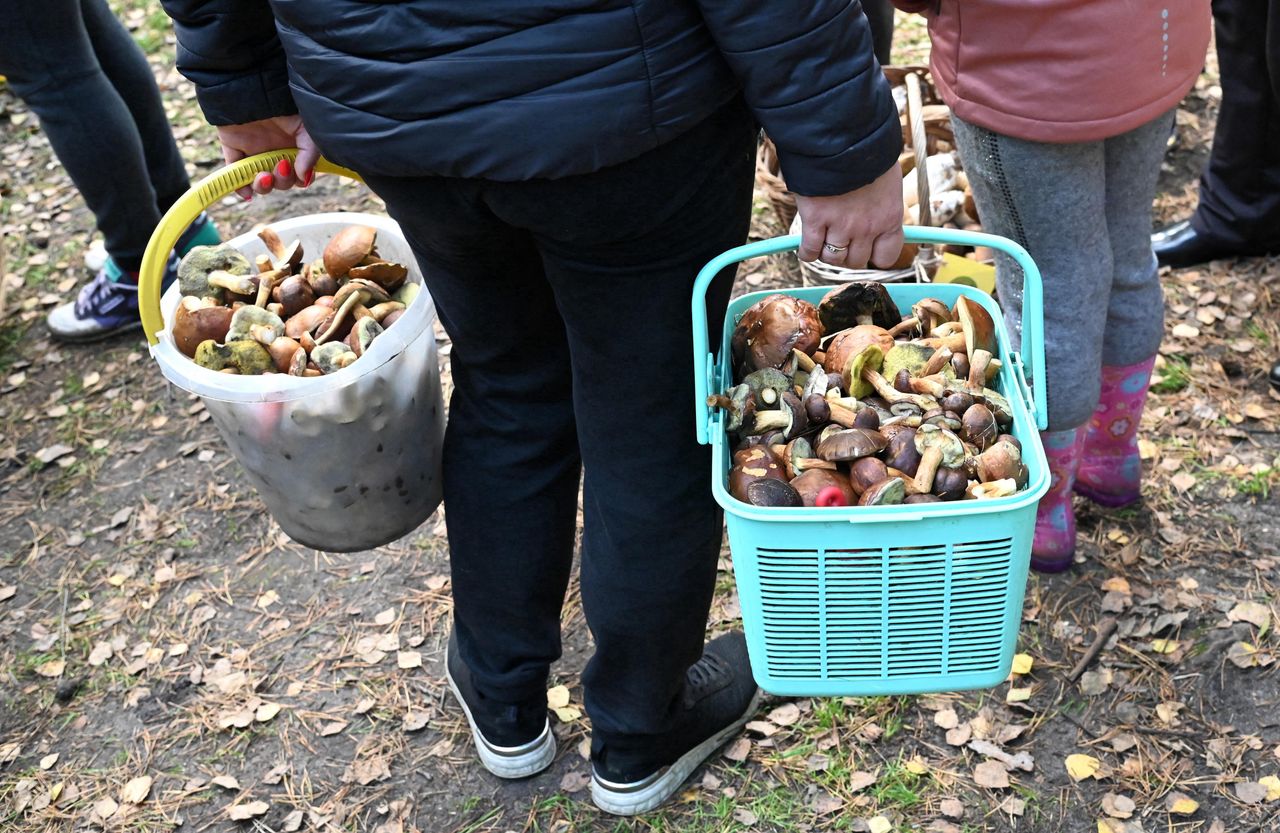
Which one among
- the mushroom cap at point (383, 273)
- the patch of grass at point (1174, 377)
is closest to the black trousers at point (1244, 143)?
the patch of grass at point (1174, 377)

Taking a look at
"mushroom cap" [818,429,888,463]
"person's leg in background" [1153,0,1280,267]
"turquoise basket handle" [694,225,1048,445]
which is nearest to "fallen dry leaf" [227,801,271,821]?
"turquoise basket handle" [694,225,1048,445]

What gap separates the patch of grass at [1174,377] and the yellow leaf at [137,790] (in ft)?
9.11

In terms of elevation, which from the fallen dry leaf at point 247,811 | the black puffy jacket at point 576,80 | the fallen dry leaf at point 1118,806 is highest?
the black puffy jacket at point 576,80

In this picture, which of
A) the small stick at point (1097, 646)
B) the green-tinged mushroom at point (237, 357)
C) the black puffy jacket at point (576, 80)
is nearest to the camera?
the black puffy jacket at point (576, 80)

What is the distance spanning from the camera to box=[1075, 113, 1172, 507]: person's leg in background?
208 cm

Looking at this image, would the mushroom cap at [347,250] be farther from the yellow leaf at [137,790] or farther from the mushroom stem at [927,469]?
the yellow leaf at [137,790]

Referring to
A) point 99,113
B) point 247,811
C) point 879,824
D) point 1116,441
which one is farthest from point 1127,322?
point 99,113

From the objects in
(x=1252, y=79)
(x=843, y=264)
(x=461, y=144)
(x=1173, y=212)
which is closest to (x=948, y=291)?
(x=843, y=264)

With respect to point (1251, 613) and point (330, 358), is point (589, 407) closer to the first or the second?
point (330, 358)

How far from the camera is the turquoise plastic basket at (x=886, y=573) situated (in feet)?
4.84

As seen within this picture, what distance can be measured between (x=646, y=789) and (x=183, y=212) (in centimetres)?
142

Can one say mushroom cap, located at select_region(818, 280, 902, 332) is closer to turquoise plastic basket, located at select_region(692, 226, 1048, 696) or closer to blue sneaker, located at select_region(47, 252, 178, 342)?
turquoise plastic basket, located at select_region(692, 226, 1048, 696)

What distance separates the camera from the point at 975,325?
1764mm

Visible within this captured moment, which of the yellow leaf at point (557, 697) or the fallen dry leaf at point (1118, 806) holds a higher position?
the fallen dry leaf at point (1118, 806)
